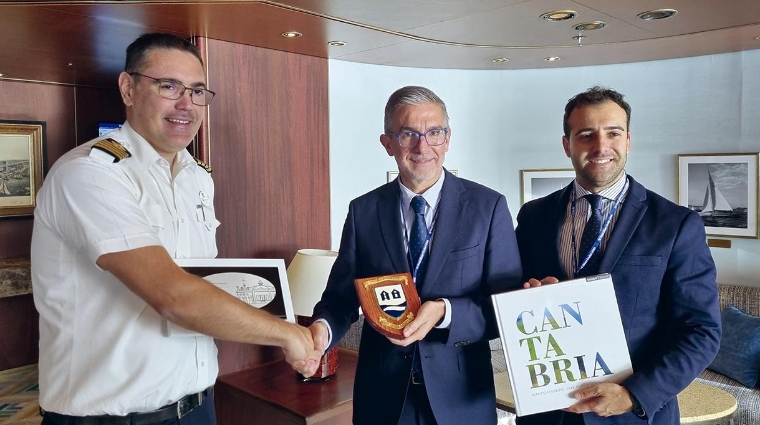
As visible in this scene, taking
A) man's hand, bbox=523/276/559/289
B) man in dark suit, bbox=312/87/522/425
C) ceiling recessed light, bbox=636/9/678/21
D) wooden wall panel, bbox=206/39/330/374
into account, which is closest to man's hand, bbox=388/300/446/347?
man in dark suit, bbox=312/87/522/425

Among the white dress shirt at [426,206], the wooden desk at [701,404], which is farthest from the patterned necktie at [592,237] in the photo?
the wooden desk at [701,404]

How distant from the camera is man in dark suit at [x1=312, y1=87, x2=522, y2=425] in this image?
1717mm

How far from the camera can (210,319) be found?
1.60 metres

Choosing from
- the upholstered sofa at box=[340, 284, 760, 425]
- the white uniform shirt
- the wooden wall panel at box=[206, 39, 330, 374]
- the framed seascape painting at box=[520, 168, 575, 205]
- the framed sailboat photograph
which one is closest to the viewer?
the white uniform shirt

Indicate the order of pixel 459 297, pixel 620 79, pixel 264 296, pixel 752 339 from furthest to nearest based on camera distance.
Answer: pixel 620 79, pixel 752 339, pixel 264 296, pixel 459 297

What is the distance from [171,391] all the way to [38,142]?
442 centimetres

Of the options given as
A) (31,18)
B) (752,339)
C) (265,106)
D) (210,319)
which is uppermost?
(31,18)

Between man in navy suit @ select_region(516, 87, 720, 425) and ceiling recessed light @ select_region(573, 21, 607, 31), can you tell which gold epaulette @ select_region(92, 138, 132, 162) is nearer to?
man in navy suit @ select_region(516, 87, 720, 425)

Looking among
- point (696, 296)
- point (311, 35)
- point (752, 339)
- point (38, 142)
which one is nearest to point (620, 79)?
point (752, 339)

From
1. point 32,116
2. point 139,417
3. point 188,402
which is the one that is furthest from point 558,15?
point 32,116

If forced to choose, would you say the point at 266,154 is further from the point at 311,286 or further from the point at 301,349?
the point at 301,349

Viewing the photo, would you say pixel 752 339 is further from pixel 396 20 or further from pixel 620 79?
pixel 396 20

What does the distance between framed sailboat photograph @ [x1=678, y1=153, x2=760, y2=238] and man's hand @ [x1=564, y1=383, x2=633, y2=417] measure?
367 centimetres

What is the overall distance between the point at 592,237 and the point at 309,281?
1772mm
